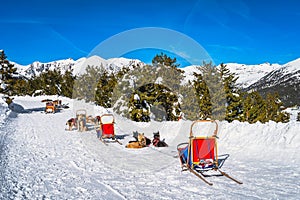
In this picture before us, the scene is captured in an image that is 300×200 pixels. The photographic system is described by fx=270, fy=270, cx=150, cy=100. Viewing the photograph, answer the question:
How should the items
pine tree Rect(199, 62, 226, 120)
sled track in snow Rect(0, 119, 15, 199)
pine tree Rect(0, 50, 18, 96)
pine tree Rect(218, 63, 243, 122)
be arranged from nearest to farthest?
sled track in snow Rect(0, 119, 15, 199) → pine tree Rect(0, 50, 18, 96) → pine tree Rect(199, 62, 226, 120) → pine tree Rect(218, 63, 243, 122)

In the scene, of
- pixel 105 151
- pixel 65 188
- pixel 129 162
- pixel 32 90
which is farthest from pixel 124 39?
pixel 32 90

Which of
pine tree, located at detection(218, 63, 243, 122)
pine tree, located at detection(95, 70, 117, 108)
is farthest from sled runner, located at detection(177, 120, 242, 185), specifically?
pine tree, located at detection(95, 70, 117, 108)

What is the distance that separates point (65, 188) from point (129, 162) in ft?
10.4

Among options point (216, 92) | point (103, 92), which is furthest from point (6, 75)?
point (216, 92)

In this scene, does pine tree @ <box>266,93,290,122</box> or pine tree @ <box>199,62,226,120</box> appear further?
pine tree @ <box>266,93,290,122</box>

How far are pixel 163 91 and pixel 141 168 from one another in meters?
15.2

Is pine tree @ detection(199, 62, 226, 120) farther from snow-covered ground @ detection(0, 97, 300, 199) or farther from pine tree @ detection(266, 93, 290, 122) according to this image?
pine tree @ detection(266, 93, 290, 122)

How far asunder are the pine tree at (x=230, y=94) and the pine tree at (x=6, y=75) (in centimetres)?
2364

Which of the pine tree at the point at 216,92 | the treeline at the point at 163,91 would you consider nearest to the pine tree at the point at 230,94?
the treeline at the point at 163,91

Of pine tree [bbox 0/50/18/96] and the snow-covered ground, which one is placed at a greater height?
pine tree [bbox 0/50/18/96]

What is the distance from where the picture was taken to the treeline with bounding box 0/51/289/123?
2314 cm

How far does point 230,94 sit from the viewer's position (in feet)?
109

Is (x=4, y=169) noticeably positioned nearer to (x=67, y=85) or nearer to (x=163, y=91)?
(x=163, y=91)

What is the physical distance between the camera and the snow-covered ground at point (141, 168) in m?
6.17
